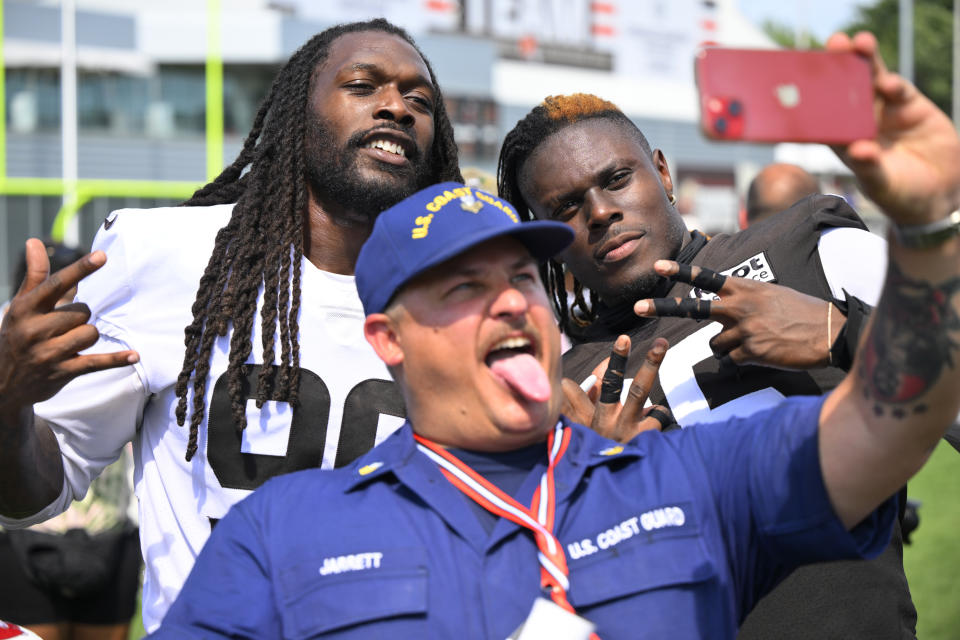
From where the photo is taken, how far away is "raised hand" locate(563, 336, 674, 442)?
102 inches

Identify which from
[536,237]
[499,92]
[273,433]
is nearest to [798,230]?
[536,237]

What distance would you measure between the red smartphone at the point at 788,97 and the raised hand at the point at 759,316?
91cm

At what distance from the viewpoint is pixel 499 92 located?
32.0 m

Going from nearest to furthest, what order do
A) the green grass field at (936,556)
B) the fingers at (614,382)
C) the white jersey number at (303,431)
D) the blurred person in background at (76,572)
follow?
the fingers at (614,382), the white jersey number at (303,431), the blurred person in background at (76,572), the green grass field at (936,556)

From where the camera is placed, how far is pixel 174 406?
2994mm

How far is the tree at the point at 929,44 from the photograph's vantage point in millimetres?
47375

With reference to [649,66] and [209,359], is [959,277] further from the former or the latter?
[649,66]

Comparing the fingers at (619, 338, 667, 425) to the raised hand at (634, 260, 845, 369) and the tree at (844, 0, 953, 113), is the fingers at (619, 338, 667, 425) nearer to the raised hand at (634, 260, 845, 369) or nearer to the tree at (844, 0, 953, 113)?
the raised hand at (634, 260, 845, 369)

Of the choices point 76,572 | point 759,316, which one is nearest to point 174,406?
point 759,316

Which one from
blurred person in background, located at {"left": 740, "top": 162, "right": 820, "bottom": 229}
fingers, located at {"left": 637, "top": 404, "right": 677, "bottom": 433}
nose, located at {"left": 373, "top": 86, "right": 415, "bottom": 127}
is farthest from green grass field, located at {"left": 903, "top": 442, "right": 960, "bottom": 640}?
nose, located at {"left": 373, "top": 86, "right": 415, "bottom": 127}

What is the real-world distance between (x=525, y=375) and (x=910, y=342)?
680 mm

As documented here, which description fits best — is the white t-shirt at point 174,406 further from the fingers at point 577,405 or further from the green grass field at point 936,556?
the green grass field at point 936,556

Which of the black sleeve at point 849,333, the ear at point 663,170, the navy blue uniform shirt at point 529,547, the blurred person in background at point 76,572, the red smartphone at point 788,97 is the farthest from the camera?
the blurred person in background at point 76,572

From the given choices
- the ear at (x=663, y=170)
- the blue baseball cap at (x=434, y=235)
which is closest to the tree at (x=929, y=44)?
the ear at (x=663, y=170)
